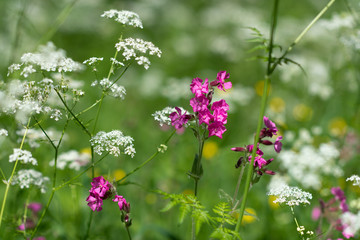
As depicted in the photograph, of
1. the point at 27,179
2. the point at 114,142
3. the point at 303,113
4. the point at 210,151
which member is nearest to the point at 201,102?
the point at 114,142

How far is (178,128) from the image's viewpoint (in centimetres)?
216

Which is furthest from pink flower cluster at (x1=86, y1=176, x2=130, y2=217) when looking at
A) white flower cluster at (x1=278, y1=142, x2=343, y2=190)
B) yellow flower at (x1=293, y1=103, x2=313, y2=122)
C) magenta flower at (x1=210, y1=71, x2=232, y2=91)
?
yellow flower at (x1=293, y1=103, x2=313, y2=122)

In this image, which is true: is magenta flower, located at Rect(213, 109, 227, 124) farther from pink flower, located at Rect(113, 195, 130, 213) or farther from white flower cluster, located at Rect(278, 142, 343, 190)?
white flower cluster, located at Rect(278, 142, 343, 190)

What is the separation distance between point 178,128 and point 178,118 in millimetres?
76

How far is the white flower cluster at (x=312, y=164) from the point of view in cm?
384

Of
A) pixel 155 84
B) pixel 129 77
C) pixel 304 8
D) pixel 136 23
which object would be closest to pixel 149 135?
pixel 155 84

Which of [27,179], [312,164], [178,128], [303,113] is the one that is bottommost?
[27,179]

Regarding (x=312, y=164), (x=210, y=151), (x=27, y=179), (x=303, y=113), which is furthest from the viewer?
(x=303, y=113)

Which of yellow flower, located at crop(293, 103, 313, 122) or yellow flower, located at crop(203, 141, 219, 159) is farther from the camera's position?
yellow flower, located at crop(293, 103, 313, 122)

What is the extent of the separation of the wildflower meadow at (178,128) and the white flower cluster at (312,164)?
0.6 inches

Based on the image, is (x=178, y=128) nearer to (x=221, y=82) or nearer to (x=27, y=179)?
(x=221, y=82)

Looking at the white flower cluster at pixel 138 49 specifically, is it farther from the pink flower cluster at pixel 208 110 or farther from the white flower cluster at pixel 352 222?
the white flower cluster at pixel 352 222

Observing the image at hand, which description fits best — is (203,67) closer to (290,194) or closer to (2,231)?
(2,231)

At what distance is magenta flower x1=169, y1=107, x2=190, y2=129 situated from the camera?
2176 millimetres
